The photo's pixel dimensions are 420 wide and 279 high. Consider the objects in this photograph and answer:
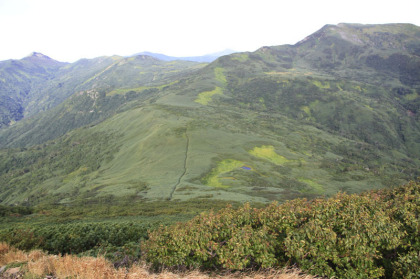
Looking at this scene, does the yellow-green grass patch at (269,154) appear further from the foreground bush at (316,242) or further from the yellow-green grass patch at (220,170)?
the foreground bush at (316,242)

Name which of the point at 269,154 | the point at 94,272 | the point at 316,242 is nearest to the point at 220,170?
the point at 269,154

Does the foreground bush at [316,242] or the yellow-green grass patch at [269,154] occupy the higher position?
the foreground bush at [316,242]

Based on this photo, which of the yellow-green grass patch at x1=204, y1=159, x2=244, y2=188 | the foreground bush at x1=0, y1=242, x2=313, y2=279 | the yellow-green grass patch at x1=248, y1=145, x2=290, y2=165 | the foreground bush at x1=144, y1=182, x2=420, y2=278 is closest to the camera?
the foreground bush at x1=0, y1=242, x2=313, y2=279

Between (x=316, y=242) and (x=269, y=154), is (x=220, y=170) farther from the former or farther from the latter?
(x=316, y=242)

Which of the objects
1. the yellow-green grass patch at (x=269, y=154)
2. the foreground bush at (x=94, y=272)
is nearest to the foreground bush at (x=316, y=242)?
the foreground bush at (x=94, y=272)

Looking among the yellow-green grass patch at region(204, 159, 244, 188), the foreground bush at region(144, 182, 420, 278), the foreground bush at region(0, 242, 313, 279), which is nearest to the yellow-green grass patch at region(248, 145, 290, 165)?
the yellow-green grass patch at region(204, 159, 244, 188)

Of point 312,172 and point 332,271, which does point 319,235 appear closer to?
point 332,271

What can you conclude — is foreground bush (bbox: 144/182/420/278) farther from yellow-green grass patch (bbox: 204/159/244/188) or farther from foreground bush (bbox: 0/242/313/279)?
yellow-green grass patch (bbox: 204/159/244/188)

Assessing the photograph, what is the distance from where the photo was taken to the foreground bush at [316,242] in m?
15.1

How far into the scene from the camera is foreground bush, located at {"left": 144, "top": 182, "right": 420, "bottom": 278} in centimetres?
1510

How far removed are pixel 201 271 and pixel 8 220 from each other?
81274 millimetres

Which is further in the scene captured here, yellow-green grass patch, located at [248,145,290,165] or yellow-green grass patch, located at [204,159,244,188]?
yellow-green grass patch, located at [248,145,290,165]

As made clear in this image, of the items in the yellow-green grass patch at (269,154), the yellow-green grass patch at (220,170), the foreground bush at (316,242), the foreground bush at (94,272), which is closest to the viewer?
the foreground bush at (94,272)

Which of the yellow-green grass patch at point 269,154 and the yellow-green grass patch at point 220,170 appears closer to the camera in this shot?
the yellow-green grass patch at point 220,170
